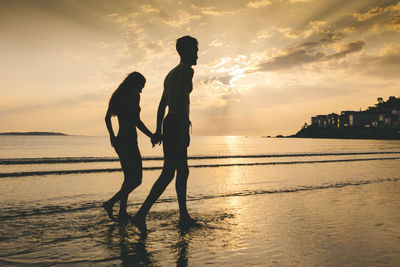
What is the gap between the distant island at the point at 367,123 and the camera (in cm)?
11831

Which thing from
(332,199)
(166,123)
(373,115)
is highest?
(373,115)

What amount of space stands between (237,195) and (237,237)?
10.1 feet

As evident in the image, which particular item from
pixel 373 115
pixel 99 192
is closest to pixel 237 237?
pixel 99 192

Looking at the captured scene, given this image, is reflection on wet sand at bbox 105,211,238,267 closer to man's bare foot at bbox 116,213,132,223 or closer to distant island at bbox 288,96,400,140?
man's bare foot at bbox 116,213,132,223

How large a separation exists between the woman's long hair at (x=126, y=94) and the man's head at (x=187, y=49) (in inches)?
31.4

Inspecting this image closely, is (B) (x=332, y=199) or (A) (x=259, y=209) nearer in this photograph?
(A) (x=259, y=209)

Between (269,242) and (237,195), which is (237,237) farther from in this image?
(237,195)

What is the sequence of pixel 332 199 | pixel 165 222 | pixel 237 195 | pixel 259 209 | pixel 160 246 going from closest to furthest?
pixel 160 246
pixel 165 222
pixel 259 209
pixel 332 199
pixel 237 195

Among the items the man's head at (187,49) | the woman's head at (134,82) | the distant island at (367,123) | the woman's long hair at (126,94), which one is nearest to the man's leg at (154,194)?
the woman's long hair at (126,94)

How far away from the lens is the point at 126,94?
441cm

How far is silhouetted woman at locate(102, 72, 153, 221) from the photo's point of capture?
4.32 m

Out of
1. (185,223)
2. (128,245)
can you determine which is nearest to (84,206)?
(185,223)

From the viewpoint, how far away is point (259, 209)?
5219 mm

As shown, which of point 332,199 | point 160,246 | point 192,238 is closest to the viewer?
point 160,246
